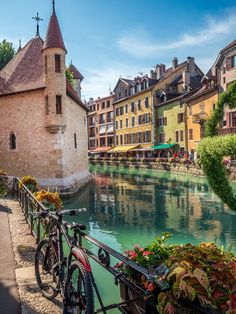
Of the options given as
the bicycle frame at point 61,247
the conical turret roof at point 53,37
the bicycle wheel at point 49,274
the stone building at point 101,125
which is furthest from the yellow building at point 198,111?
the bicycle frame at point 61,247

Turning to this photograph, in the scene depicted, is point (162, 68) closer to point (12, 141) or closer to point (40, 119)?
point (40, 119)

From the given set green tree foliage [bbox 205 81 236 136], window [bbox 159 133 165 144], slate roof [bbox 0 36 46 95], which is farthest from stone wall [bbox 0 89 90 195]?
window [bbox 159 133 165 144]

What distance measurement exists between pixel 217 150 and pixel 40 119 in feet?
42.4

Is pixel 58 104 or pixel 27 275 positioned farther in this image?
pixel 58 104

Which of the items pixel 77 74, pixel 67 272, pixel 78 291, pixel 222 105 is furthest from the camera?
pixel 77 74

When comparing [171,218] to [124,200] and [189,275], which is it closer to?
[124,200]

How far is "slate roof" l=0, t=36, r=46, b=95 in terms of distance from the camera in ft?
68.9

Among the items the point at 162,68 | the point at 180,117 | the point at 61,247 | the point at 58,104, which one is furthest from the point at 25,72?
the point at 162,68

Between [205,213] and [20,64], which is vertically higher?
[20,64]

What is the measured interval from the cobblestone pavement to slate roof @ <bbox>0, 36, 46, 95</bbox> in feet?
46.7

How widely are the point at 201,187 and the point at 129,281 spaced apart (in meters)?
23.8

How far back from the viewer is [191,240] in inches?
439

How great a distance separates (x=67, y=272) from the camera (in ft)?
10.8

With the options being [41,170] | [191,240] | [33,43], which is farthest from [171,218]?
[33,43]
